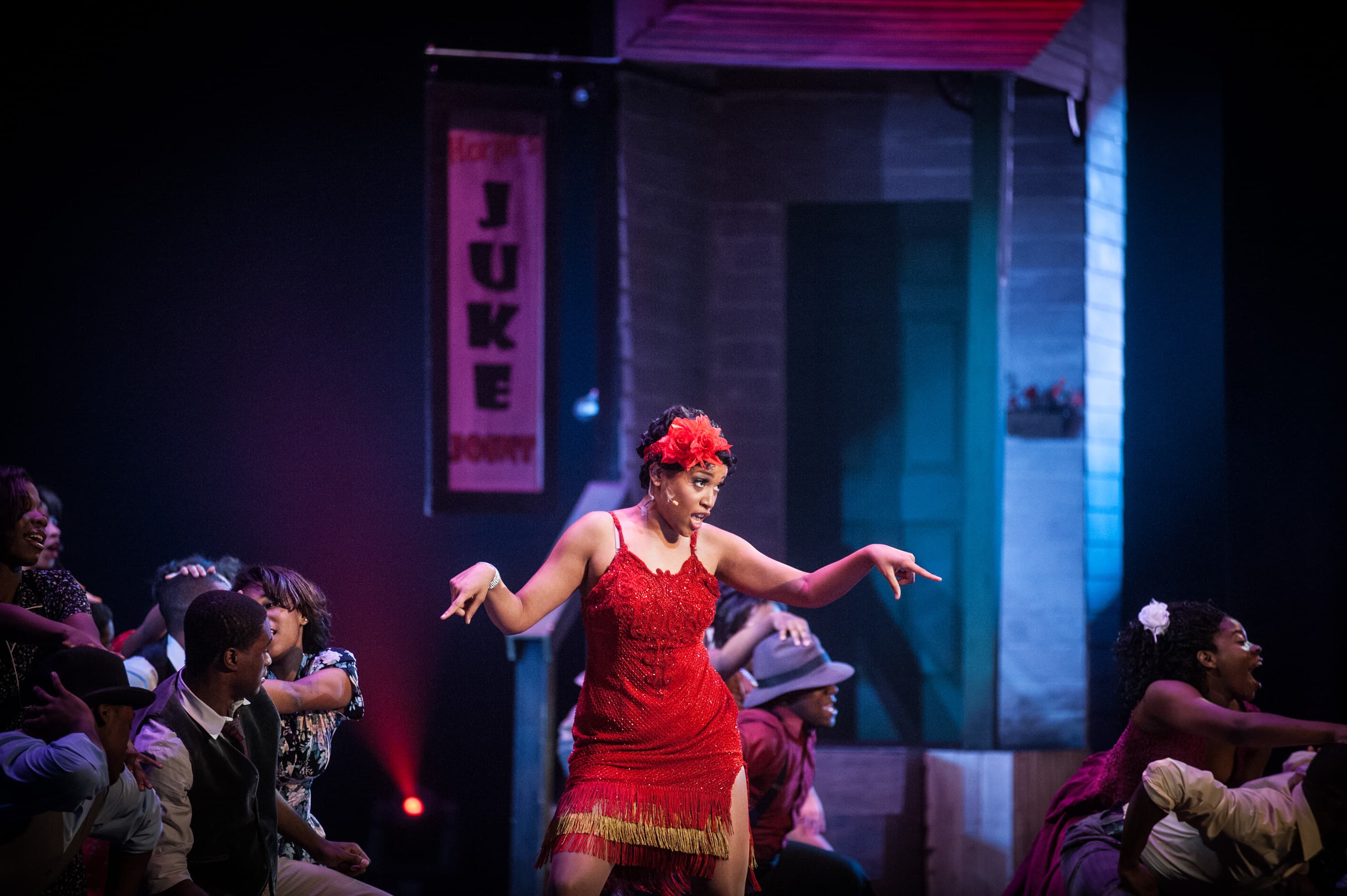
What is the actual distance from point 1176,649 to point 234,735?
2769 mm

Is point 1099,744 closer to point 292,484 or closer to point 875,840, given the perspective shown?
point 875,840

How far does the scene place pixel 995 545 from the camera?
5.73 meters

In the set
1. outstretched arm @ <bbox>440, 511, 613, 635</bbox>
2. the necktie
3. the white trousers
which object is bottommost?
the white trousers

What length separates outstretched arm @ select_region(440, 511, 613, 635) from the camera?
8.45 feet

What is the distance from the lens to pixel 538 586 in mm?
2764

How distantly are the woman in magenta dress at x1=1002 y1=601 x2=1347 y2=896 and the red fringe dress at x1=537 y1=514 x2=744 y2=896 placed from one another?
1428mm

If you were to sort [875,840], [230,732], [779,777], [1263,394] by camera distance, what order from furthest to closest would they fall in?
[875,840], [1263,394], [779,777], [230,732]

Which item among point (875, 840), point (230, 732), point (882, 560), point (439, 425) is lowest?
point (875, 840)

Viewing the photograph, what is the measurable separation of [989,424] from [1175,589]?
1.29 meters

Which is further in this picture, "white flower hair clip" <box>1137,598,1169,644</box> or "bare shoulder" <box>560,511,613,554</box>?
"white flower hair clip" <box>1137,598,1169,644</box>

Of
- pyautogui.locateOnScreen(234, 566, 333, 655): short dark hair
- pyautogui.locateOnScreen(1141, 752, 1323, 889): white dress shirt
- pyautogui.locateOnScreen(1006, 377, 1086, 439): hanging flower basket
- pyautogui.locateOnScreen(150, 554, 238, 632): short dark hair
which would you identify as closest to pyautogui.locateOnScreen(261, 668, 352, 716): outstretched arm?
pyautogui.locateOnScreen(234, 566, 333, 655): short dark hair

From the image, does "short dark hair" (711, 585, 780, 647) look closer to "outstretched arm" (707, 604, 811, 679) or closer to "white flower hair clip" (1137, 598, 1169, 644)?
"outstretched arm" (707, 604, 811, 679)

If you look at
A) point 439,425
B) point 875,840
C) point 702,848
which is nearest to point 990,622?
point 875,840

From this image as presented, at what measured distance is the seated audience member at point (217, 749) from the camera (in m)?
2.59
